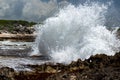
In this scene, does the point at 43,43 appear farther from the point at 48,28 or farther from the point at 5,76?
the point at 5,76

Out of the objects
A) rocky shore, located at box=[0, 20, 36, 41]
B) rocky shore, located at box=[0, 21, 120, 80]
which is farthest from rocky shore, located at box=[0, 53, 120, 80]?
rocky shore, located at box=[0, 20, 36, 41]

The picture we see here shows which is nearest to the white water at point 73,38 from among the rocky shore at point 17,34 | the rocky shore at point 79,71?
the rocky shore at point 79,71

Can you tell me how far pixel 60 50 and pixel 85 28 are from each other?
3005mm

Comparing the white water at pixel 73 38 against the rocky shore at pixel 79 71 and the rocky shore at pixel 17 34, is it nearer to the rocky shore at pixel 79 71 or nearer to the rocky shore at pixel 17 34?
the rocky shore at pixel 79 71

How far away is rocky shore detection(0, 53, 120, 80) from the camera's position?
16.3 meters

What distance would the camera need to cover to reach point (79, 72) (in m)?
19.3

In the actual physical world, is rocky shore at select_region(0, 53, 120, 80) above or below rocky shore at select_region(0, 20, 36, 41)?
below

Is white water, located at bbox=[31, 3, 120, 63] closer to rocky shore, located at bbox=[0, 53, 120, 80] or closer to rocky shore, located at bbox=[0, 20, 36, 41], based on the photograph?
rocky shore, located at bbox=[0, 53, 120, 80]

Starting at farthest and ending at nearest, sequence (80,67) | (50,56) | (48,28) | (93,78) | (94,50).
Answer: (48,28), (50,56), (94,50), (80,67), (93,78)

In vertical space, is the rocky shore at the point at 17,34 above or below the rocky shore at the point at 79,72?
above

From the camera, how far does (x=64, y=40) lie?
35.3 m

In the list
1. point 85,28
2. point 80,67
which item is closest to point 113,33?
point 85,28

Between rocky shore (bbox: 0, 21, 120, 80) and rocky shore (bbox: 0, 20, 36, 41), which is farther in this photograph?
rocky shore (bbox: 0, 20, 36, 41)

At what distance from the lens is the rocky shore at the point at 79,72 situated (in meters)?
16.3
